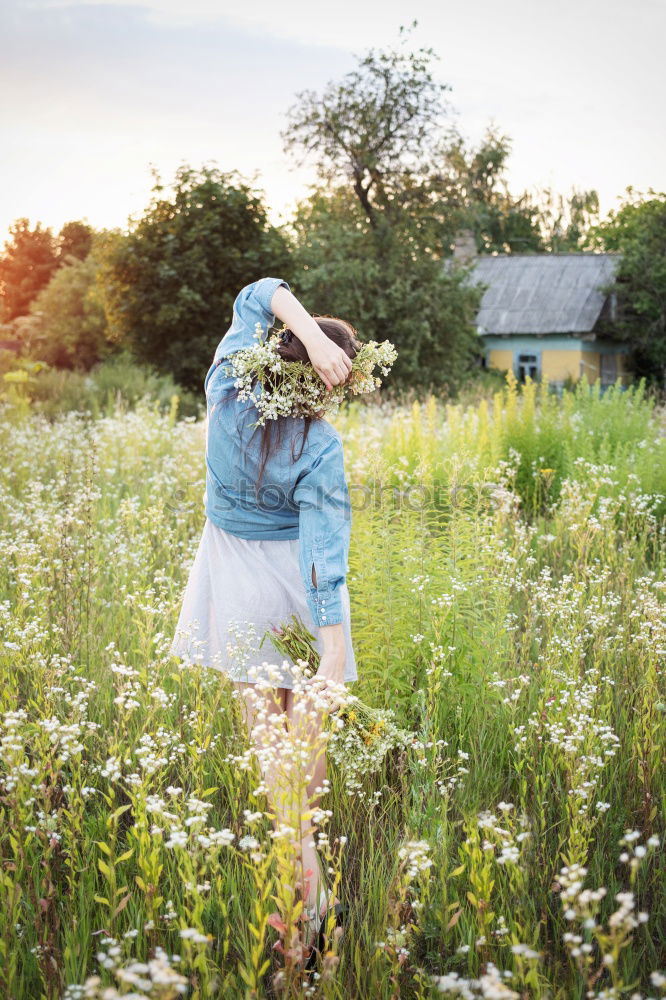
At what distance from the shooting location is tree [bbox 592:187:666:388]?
29844 millimetres

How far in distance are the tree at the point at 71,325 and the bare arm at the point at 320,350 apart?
90.8 feet

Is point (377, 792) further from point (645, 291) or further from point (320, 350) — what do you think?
point (645, 291)

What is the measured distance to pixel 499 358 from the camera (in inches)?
1334

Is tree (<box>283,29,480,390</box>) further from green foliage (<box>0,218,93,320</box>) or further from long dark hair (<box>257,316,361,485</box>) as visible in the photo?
green foliage (<box>0,218,93,320</box>)

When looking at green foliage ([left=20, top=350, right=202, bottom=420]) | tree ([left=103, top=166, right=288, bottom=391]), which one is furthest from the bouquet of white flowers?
tree ([left=103, top=166, right=288, bottom=391])

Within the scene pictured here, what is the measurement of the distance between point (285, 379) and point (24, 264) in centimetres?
5816

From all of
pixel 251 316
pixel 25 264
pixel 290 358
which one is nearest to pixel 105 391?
pixel 251 316

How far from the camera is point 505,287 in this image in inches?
1353

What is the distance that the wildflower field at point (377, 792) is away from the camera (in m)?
2.07

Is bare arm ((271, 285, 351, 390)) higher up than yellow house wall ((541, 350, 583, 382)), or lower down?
lower down

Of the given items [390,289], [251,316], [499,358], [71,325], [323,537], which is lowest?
[323,537]

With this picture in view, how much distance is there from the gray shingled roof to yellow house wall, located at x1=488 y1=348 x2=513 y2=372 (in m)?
1.09

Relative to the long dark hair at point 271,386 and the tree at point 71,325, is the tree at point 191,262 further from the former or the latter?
the long dark hair at point 271,386

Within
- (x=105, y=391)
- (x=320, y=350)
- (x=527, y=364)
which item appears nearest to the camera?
(x=320, y=350)
